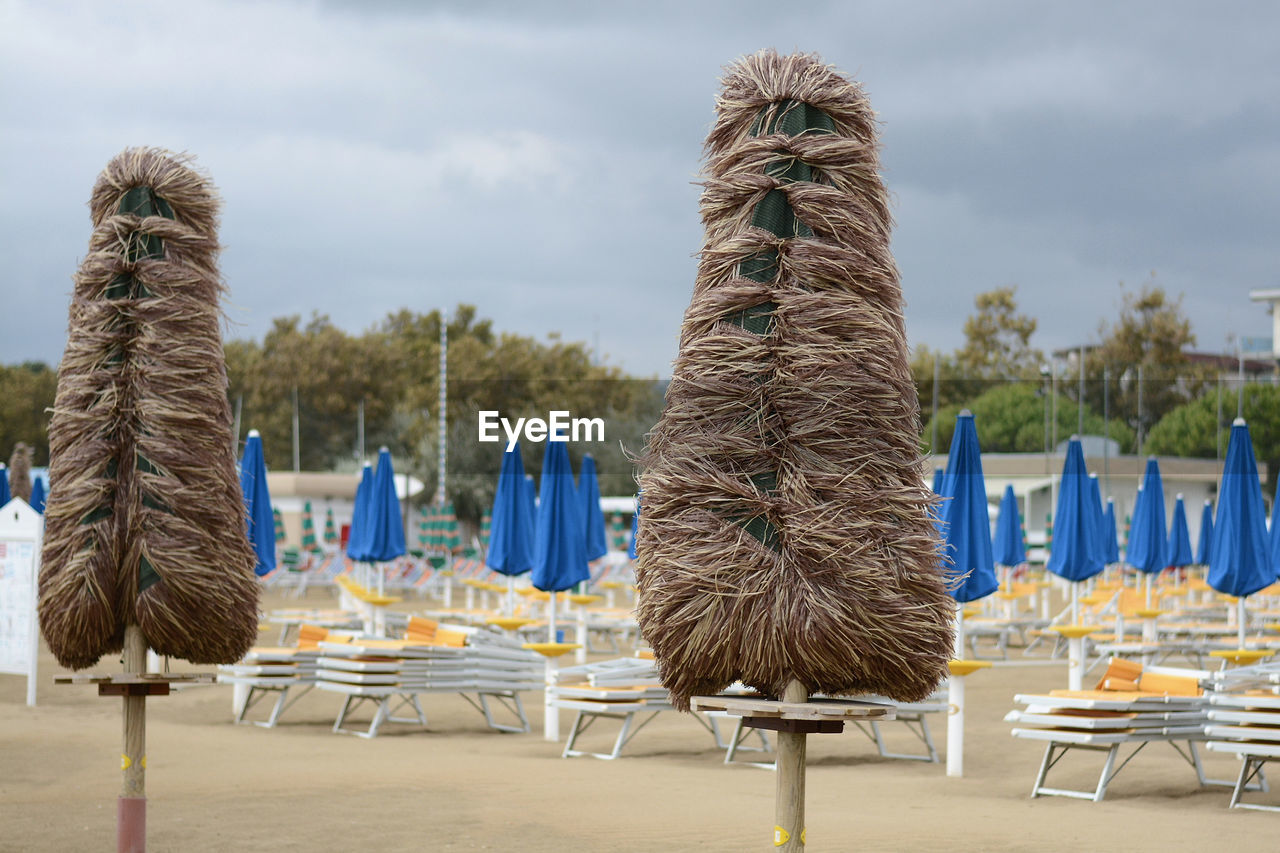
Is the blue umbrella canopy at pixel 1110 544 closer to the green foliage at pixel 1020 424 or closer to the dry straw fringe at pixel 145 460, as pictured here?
the dry straw fringe at pixel 145 460

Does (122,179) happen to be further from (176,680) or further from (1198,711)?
(1198,711)

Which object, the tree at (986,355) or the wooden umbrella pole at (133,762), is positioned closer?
the wooden umbrella pole at (133,762)

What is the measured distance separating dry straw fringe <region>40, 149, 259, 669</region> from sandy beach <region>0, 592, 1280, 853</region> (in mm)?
1456

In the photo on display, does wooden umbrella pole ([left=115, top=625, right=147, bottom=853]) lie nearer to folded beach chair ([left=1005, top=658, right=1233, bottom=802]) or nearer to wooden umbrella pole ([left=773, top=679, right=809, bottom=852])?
wooden umbrella pole ([left=773, top=679, right=809, bottom=852])

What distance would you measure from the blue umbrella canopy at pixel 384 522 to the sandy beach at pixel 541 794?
3901 mm

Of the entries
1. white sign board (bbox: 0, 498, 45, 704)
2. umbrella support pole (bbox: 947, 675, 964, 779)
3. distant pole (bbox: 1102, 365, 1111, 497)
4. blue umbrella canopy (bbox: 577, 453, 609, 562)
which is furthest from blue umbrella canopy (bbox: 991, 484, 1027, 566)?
white sign board (bbox: 0, 498, 45, 704)

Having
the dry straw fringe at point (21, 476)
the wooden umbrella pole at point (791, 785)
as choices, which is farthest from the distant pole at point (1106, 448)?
the dry straw fringe at point (21, 476)

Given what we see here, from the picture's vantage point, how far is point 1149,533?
59.9 ft

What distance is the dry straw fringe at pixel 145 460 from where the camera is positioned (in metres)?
6.80

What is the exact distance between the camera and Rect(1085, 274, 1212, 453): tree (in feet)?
177

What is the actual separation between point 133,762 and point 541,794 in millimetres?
3245

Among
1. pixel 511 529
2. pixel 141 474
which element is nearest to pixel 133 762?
pixel 141 474

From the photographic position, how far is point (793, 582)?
4.57 m

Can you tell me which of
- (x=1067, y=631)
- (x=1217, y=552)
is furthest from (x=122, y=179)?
(x=1217, y=552)
